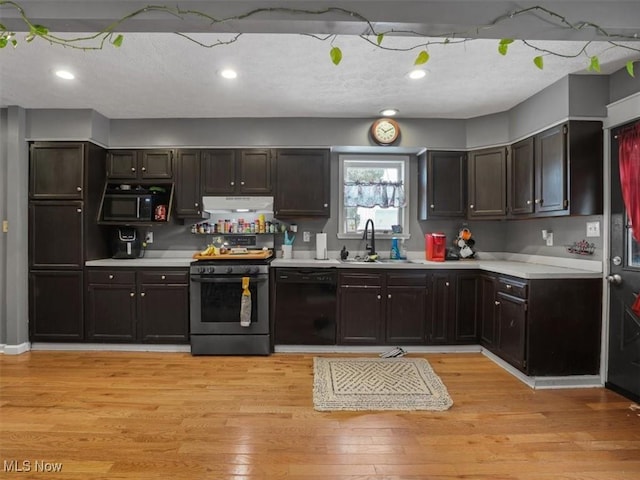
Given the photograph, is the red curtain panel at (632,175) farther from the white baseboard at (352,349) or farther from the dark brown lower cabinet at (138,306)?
the dark brown lower cabinet at (138,306)

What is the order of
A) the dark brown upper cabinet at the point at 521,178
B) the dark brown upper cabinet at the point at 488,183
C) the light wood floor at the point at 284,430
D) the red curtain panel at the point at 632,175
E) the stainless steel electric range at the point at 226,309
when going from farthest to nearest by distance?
the dark brown upper cabinet at the point at 488,183
the stainless steel electric range at the point at 226,309
the dark brown upper cabinet at the point at 521,178
the red curtain panel at the point at 632,175
the light wood floor at the point at 284,430

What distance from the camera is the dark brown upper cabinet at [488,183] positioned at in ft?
11.2

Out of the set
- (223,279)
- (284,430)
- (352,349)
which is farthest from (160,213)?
(284,430)

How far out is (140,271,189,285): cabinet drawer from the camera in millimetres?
3369

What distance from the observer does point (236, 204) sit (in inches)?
141

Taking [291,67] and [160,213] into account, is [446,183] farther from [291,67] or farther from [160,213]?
[160,213]

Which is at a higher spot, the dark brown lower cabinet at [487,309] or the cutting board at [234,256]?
the cutting board at [234,256]

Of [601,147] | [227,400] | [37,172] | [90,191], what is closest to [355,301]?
[227,400]

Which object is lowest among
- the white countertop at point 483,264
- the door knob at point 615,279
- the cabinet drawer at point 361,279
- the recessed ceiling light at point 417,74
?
the cabinet drawer at point 361,279

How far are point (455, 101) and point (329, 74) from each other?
1366mm

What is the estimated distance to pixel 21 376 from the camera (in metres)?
2.80

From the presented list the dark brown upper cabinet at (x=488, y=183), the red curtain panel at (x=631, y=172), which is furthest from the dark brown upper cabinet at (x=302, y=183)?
the red curtain panel at (x=631, y=172)

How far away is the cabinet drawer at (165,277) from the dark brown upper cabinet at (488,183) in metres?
3.19

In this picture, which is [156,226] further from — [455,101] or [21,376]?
[455,101]
